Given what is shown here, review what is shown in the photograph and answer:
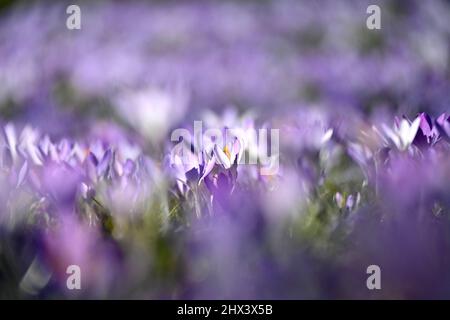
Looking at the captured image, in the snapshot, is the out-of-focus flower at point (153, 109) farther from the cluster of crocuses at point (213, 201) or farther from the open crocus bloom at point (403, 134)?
the open crocus bloom at point (403, 134)

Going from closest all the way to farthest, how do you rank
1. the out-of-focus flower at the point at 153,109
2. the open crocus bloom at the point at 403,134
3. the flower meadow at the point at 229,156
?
the flower meadow at the point at 229,156 → the open crocus bloom at the point at 403,134 → the out-of-focus flower at the point at 153,109

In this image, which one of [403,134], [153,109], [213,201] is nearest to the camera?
[213,201]

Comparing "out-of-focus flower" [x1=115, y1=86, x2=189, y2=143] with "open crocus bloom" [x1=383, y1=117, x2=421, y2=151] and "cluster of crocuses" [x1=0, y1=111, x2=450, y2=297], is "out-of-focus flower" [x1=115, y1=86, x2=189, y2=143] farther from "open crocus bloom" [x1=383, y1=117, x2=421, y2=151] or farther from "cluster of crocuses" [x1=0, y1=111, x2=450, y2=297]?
"open crocus bloom" [x1=383, y1=117, x2=421, y2=151]

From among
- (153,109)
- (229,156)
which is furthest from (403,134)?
(153,109)

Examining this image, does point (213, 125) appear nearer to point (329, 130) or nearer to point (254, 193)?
point (329, 130)

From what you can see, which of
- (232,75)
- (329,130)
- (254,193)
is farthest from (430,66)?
(254,193)

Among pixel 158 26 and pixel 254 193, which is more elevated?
pixel 158 26

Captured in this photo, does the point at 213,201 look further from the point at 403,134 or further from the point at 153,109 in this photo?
the point at 153,109

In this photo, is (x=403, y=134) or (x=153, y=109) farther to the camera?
(x=153, y=109)

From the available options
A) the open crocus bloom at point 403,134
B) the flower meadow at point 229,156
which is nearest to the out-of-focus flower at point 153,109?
the flower meadow at point 229,156
